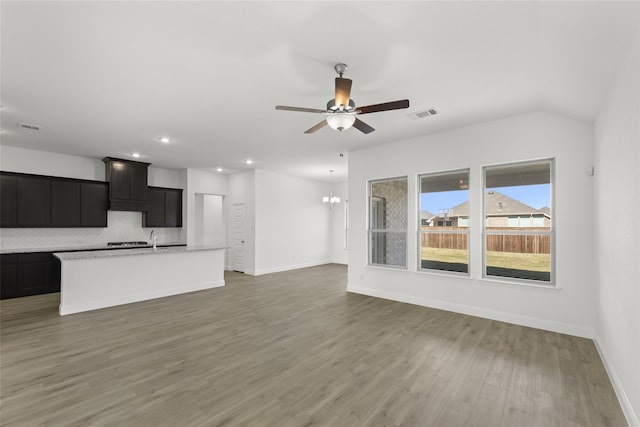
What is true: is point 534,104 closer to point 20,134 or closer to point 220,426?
point 220,426

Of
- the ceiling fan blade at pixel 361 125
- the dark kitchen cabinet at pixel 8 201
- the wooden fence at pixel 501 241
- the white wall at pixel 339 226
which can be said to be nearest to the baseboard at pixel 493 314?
the wooden fence at pixel 501 241

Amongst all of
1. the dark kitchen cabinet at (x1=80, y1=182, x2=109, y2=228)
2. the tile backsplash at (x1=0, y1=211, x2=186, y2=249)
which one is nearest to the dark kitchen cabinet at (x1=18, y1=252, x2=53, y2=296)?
the tile backsplash at (x1=0, y1=211, x2=186, y2=249)

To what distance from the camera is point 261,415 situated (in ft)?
7.11

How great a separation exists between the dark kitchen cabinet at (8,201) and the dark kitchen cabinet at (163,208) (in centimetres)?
237

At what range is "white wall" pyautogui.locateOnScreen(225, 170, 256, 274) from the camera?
8070mm

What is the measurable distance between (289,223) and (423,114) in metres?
5.76

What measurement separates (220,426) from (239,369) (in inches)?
32.1

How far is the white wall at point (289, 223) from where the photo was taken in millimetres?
8180

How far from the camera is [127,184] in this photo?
7012 millimetres

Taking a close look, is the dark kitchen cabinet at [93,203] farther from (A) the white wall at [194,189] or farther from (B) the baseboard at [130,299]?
(B) the baseboard at [130,299]

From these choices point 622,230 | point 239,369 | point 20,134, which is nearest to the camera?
point 622,230

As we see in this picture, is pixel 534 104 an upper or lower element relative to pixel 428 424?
upper

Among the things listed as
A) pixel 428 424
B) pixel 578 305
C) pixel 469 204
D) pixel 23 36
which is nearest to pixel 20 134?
pixel 23 36

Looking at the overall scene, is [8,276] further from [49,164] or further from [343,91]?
[343,91]
